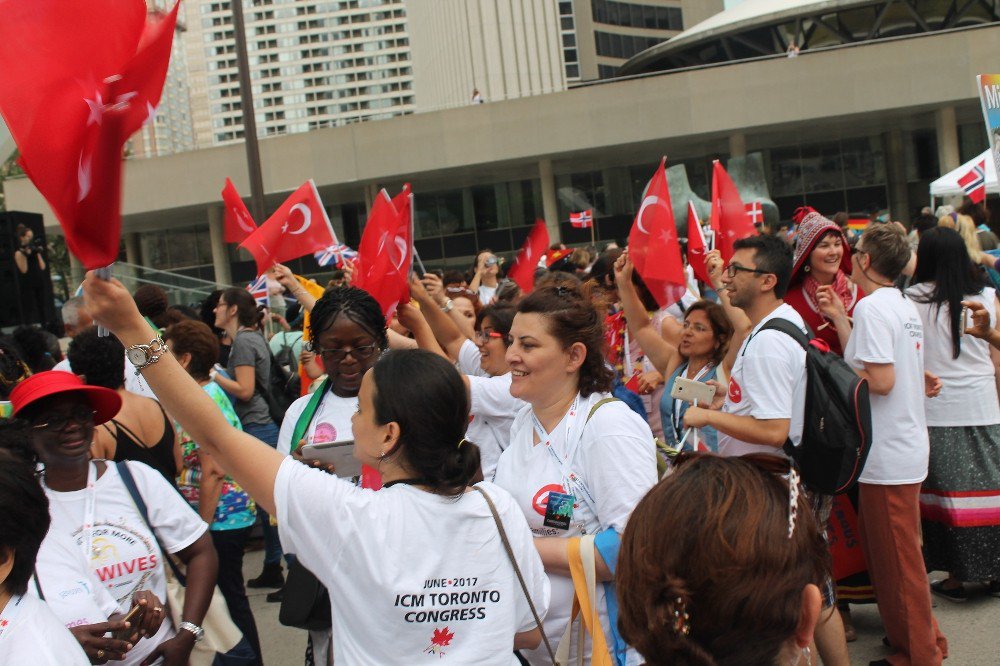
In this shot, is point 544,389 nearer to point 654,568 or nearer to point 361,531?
point 361,531

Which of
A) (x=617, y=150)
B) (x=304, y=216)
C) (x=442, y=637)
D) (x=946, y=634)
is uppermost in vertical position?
(x=617, y=150)

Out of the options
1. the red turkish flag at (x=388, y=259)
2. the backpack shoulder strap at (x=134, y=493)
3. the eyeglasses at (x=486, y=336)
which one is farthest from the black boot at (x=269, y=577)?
the backpack shoulder strap at (x=134, y=493)

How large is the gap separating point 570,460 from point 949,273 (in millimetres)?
3116

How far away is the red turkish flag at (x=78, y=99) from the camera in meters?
2.04

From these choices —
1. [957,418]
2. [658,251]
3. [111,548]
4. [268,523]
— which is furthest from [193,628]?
[957,418]

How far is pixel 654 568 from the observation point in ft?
5.15

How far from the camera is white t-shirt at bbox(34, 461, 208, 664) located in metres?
2.90

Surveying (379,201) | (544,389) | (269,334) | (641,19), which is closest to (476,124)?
(269,334)

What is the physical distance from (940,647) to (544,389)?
267cm

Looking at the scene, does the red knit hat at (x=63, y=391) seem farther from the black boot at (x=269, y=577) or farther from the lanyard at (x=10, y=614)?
the black boot at (x=269, y=577)

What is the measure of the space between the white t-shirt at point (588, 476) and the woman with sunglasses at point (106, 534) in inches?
42.7

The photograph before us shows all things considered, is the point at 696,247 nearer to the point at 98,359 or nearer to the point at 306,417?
the point at 306,417

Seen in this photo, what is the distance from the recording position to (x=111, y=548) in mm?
3156

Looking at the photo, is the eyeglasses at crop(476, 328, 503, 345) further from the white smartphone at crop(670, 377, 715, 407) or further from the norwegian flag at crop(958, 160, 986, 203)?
the norwegian flag at crop(958, 160, 986, 203)
